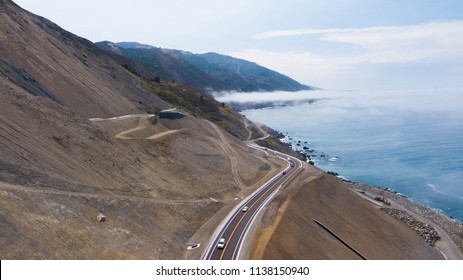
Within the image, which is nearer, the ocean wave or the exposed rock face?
the exposed rock face

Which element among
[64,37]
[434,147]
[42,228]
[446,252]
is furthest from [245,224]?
[434,147]

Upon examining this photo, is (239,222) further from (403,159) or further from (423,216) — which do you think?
(403,159)

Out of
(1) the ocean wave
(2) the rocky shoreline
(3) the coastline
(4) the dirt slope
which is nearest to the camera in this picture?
(4) the dirt slope

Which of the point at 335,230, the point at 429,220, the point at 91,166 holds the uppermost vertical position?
the point at 91,166

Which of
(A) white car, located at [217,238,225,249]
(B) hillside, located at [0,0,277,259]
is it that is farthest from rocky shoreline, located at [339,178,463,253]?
(A) white car, located at [217,238,225,249]

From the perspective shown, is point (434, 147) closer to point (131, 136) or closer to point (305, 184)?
point (305, 184)

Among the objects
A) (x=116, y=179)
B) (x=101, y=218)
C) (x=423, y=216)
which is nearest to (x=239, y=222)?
(x=116, y=179)

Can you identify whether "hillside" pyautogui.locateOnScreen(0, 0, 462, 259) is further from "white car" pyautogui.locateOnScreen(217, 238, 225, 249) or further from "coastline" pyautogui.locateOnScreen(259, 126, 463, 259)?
"coastline" pyautogui.locateOnScreen(259, 126, 463, 259)

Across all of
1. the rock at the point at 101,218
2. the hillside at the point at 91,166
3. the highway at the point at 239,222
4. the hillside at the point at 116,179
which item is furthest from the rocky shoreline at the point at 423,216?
the rock at the point at 101,218

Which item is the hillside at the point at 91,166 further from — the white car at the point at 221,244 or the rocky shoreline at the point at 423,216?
the rocky shoreline at the point at 423,216

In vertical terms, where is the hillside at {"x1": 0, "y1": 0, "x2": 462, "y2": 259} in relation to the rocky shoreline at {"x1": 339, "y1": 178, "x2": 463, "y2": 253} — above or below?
above
